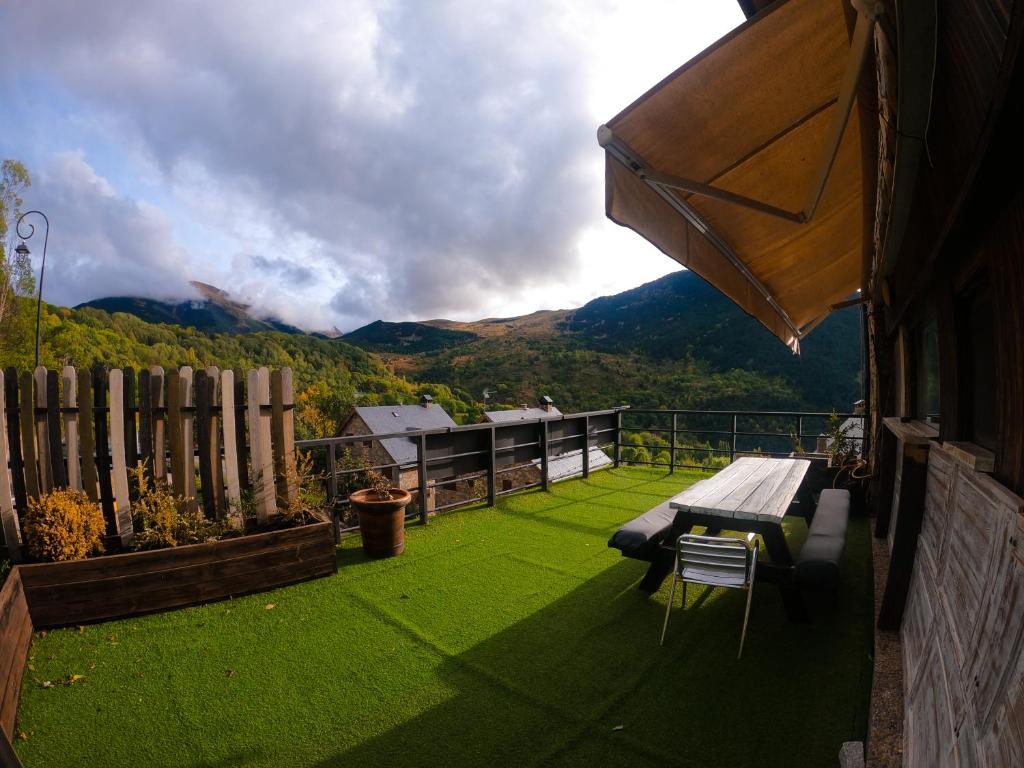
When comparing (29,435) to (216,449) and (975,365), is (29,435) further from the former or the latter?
(975,365)

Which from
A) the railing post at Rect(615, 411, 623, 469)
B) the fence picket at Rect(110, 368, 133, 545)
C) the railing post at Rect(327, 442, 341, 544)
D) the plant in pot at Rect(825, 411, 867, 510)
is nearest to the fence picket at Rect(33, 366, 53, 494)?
the fence picket at Rect(110, 368, 133, 545)

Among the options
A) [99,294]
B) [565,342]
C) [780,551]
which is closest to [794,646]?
[780,551]

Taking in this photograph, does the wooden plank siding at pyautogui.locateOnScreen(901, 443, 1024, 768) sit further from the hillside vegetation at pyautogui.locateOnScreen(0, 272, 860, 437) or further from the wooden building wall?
the hillside vegetation at pyautogui.locateOnScreen(0, 272, 860, 437)

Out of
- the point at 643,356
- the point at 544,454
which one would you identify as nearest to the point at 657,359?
the point at 643,356

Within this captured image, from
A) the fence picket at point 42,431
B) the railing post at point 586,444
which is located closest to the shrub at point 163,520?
the fence picket at point 42,431

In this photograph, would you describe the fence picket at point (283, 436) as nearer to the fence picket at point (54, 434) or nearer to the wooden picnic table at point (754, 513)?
the fence picket at point (54, 434)

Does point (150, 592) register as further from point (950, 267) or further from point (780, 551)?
point (950, 267)

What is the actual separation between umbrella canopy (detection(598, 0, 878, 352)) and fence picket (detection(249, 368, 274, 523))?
10.2 feet

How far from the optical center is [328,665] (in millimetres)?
2721

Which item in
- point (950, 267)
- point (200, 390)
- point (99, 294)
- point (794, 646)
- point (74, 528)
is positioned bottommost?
point (794, 646)

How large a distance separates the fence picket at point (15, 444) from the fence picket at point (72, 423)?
0.25m

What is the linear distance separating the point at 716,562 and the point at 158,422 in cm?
375

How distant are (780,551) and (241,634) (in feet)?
10.6

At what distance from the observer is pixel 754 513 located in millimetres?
2939
